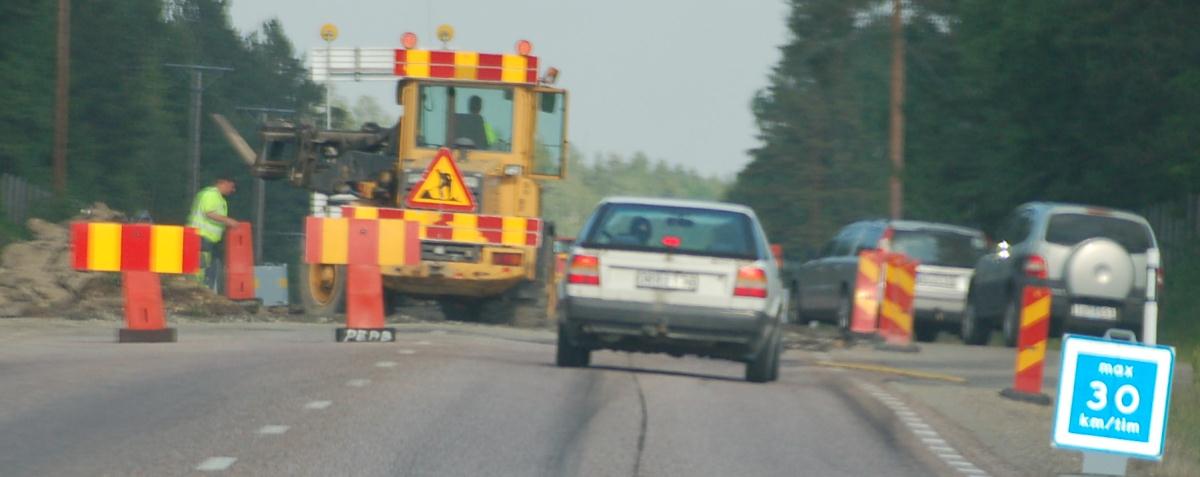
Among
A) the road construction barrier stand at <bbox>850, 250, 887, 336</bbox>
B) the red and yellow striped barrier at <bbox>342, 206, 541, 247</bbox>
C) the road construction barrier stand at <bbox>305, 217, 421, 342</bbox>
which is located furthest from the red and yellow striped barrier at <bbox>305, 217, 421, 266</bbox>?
the road construction barrier stand at <bbox>850, 250, 887, 336</bbox>

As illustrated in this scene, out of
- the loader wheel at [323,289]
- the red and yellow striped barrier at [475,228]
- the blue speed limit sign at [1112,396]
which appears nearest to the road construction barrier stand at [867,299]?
the red and yellow striped barrier at [475,228]

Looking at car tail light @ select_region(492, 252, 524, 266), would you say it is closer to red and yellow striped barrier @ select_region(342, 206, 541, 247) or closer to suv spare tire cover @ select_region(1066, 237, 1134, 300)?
red and yellow striped barrier @ select_region(342, 206, 541, 247)

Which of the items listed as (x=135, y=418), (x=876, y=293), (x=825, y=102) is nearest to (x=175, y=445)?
(x=135, y=418)

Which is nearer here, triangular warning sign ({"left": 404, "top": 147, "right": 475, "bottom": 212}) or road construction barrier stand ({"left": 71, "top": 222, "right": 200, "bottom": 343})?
road construction barrier stand ({"left": 71, "top": 222, "right": 200, "bottom": 343})

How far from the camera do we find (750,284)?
17359 millimetres

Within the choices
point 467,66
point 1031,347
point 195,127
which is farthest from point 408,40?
point 195,127

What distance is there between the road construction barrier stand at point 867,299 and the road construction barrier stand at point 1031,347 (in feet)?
29.7

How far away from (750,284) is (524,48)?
895 centimetres

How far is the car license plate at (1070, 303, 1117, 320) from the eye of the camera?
26062mm

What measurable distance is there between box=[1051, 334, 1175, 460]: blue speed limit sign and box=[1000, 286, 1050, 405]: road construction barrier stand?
6.48 metres

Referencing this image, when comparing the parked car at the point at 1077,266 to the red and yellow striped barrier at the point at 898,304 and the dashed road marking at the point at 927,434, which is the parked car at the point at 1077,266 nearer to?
the red and yellow striped barrier at the point at 898,304

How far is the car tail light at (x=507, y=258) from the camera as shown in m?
25.3

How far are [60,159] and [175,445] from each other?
4441cm

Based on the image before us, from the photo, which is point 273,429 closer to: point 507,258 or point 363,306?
point 363,306
